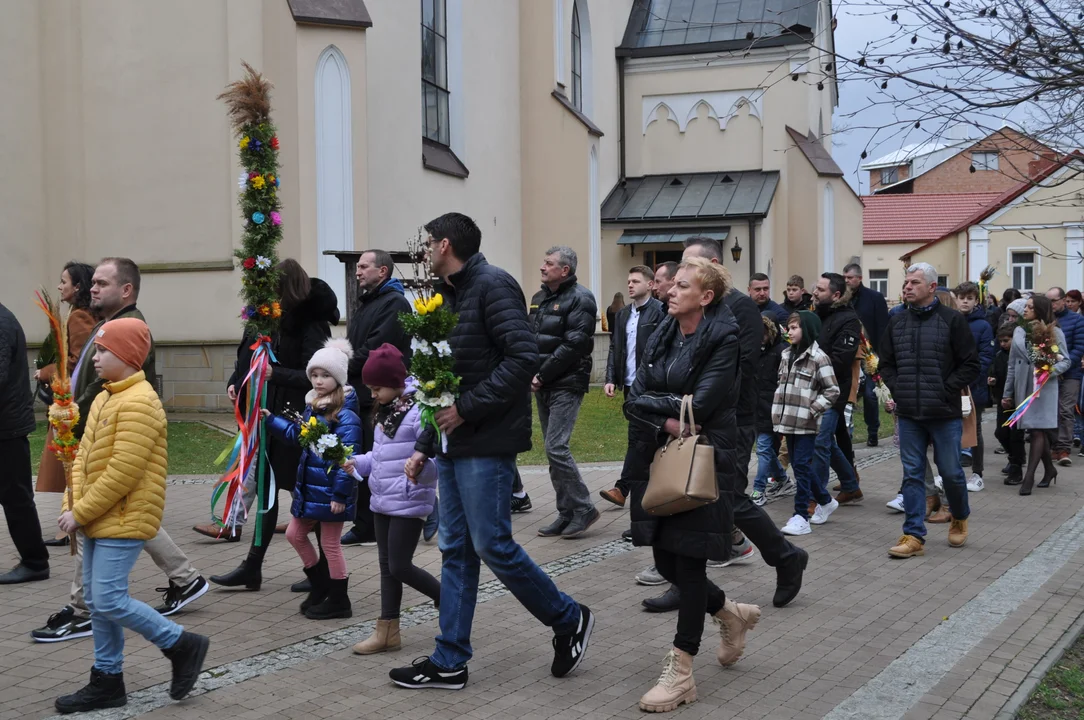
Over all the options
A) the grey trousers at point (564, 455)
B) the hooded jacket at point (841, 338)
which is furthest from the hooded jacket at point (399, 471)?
the hooded jacket at point (841, 338)

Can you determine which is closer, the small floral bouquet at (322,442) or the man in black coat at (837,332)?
the small floral bouquet at (322,442)

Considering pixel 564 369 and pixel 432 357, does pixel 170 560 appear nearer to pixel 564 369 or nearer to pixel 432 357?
pixel 432 357

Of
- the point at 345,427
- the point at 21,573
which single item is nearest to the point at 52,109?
the point at 21,573

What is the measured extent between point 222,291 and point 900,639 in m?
12.8

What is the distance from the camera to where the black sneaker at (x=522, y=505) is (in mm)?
9625

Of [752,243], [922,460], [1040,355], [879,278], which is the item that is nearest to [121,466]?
[922,460]

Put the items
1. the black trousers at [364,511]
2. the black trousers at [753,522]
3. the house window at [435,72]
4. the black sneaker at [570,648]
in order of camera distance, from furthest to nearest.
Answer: the house window at [435,72]
the black trousers at [364,511]
the black trousers at [753,522]
the black sneaker at [570,648]

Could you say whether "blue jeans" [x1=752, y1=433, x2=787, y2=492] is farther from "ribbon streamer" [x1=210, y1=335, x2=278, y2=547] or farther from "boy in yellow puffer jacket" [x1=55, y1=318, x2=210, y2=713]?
"boy in yellow puffer jacket" [x1=55, y1=318, x2=210, y2=713]

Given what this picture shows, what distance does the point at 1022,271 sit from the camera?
4797 centimetres

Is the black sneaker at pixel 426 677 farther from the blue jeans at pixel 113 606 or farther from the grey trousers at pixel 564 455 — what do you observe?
the grey trousers at pixel 564 455

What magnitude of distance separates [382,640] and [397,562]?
45cm

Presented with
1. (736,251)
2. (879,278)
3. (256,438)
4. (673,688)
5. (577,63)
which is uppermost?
(577,63)

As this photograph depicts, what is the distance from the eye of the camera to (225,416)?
16.4 metres

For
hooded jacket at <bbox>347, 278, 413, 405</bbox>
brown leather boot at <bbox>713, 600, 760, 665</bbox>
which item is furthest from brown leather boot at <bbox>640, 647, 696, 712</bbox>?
hooded jacket at <bbox>347, 278, 413, 405</bbox>
